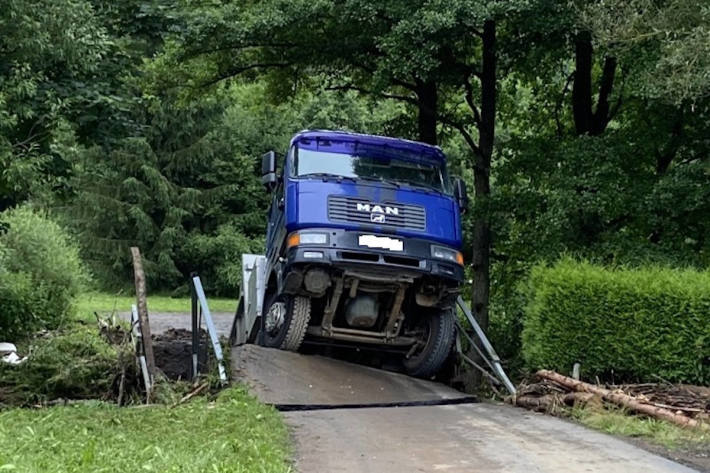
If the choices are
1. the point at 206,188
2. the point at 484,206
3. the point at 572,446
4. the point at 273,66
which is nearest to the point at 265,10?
the point at 273,66

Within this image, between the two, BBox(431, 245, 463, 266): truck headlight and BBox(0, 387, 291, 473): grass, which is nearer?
BBox(0, 387, 291, 473): grass

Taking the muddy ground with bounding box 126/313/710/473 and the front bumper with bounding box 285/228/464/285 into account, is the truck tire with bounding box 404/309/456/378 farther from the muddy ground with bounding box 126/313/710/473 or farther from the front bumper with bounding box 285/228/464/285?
the front bumper with bounding box 285/228/464/285

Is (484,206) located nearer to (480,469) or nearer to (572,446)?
(572,446)

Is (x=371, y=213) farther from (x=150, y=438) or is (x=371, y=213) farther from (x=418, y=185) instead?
(x=150, y=438)

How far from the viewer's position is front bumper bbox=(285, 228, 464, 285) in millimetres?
10961

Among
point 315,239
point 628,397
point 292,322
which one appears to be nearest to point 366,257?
point 315,239

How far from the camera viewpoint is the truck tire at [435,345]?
471 inches

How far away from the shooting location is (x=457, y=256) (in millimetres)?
11719

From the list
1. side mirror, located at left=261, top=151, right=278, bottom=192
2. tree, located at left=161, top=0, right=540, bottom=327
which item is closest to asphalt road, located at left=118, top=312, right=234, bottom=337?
tree, located at left=161, top=0, right=540, bottom=327

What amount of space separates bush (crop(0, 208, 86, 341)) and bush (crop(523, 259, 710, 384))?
12.3 metres

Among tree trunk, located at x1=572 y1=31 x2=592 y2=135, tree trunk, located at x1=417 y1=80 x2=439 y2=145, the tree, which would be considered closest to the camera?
the tree

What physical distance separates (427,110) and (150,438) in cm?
1362

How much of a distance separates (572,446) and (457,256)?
15.8 ft

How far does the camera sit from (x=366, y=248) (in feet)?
36.3
